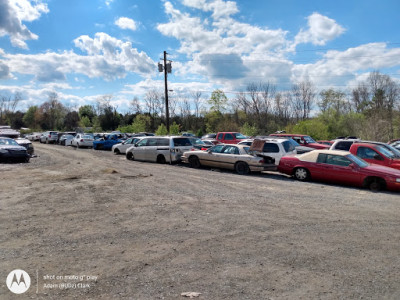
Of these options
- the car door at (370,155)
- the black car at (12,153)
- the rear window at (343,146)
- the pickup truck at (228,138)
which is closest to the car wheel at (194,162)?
the rear window at (343,146)

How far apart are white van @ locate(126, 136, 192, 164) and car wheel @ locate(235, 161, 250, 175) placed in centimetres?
391

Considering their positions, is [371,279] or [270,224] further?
[270,224]

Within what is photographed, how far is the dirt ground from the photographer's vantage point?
11.8 feet

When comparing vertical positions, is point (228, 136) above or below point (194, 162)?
above

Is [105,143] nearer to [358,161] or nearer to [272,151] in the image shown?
[272,151]

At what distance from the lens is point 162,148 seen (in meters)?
17.3

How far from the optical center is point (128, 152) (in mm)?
19219

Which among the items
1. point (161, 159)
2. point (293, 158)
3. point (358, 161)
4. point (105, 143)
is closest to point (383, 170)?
point (358, 161)

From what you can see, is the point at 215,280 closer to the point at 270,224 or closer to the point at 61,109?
the point at 270,224

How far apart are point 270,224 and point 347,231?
4.65 feet

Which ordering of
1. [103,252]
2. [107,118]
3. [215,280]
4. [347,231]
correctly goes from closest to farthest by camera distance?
[215,280], [103,252], [347,231], [107,118]

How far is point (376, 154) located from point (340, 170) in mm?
2071

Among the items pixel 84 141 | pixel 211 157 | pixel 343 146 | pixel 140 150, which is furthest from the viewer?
pixel 84 141

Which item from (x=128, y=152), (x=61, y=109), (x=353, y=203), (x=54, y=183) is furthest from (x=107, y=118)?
(x=353, y=203)
